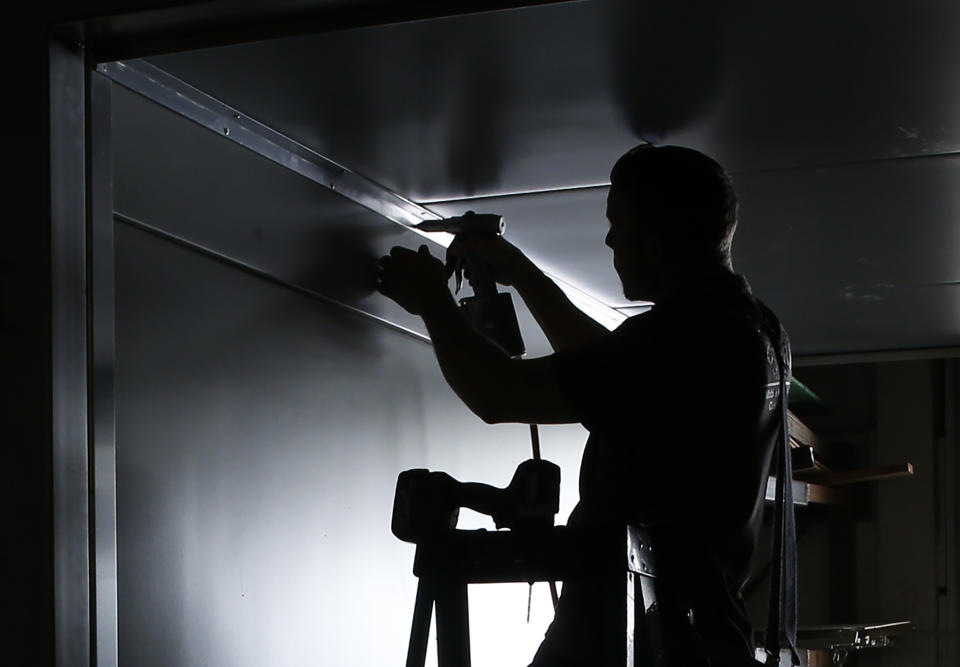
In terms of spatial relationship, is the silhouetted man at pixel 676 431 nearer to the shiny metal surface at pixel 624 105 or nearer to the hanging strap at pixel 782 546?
the hanging strap at pixel 782 546

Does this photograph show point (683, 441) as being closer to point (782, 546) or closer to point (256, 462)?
point (782, 546)

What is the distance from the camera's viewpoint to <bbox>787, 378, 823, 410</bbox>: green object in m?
4.12

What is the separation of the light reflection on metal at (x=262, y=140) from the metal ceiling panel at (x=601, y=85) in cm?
2

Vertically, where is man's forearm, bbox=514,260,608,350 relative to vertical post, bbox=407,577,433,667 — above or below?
above

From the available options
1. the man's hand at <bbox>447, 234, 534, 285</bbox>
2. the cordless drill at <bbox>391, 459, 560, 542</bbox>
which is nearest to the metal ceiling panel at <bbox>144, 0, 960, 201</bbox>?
the man's hand at <bbox>447, 234, 534, 285</bbox>

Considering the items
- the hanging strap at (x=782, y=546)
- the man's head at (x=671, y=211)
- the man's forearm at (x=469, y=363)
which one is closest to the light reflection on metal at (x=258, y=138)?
the man's forearm at (x=469, y=363)

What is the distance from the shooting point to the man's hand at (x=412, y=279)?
1843 millimetres

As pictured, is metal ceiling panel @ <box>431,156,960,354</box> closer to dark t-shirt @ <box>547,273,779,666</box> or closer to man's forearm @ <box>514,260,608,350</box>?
man's forearm @ <box>514,260,608,350</box>

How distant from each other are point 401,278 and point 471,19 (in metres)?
0.71

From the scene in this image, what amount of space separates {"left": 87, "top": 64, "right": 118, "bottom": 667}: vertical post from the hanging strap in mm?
832

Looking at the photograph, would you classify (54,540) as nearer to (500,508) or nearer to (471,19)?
(500,508)

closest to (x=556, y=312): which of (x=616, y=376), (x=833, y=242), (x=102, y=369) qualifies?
(x=616, y=376)

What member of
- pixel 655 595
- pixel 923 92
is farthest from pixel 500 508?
pixel 923 92

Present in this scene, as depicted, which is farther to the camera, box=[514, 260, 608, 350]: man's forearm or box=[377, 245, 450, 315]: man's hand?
box=[514, 260, 608, 350]: man's forearm
